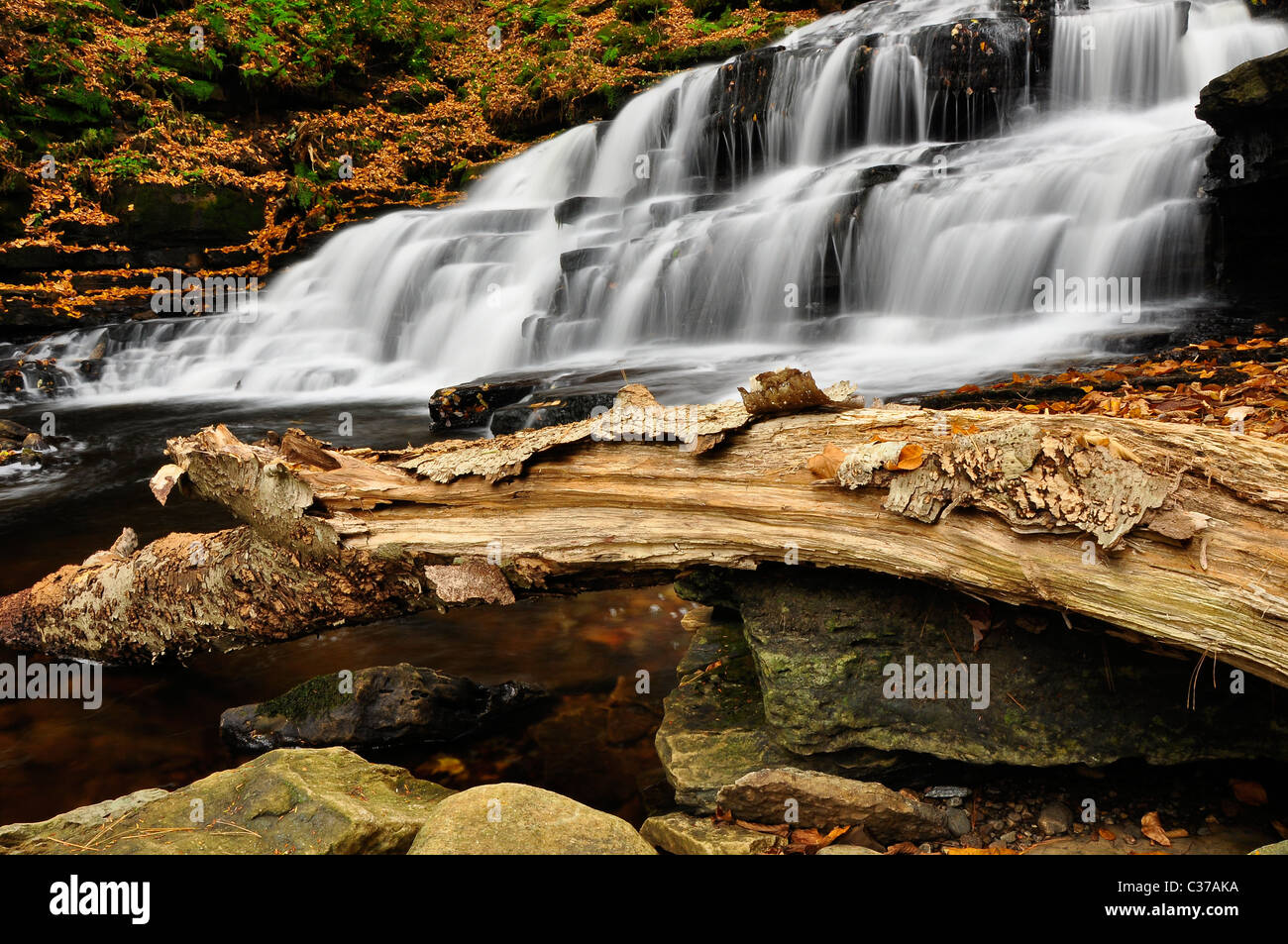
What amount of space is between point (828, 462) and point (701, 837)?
4.33 feet

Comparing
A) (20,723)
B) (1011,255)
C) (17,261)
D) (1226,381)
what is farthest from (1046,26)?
(17,261)

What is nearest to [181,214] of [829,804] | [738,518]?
[738,518]

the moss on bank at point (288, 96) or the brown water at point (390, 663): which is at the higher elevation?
the moss on bank at point (288, 96)

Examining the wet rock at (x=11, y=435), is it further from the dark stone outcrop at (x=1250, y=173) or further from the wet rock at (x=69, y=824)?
the dark stone outcrop at (x=1250, y=173)

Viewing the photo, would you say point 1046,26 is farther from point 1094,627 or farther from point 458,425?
point 1094,627

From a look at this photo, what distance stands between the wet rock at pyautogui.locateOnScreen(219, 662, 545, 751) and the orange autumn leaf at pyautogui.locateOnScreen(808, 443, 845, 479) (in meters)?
2.18

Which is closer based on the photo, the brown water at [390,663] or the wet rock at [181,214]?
the brown water at [390,663]

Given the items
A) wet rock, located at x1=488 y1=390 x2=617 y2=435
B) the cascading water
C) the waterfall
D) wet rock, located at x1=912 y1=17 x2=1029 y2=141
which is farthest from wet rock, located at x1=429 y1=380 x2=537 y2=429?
wet rock, located at x1=912 y1=17 x2=1029 y2=141

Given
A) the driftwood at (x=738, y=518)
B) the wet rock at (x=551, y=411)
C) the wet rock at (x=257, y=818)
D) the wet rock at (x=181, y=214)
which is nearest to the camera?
the driftwood at (x=738, y=518)

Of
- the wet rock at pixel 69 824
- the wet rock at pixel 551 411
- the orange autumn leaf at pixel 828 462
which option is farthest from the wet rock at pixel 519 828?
the wet rock at pixel 551 411

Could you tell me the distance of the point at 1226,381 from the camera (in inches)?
166

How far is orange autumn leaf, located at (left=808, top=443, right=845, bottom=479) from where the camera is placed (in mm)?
2627

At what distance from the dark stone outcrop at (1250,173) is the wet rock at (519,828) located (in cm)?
711

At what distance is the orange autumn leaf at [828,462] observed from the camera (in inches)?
103
